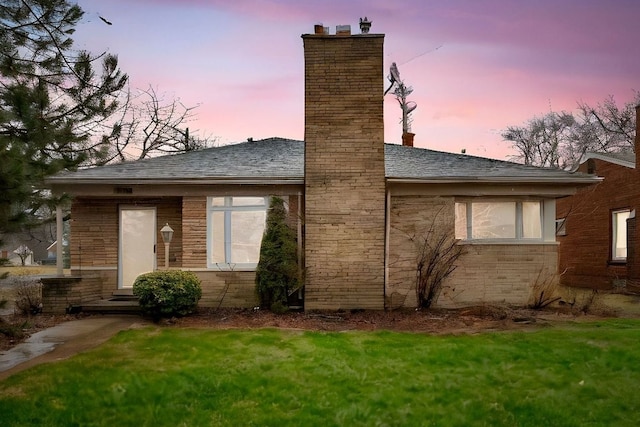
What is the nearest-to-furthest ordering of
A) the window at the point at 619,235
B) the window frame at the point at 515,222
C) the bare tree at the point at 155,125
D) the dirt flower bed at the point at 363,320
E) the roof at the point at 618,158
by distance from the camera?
the dirt flower bed at the point at 363,320
the window frame at the point at 515,222
the roof at the point at 618,158
the window at the point at 619,235
the bare tree at the point at 155,125

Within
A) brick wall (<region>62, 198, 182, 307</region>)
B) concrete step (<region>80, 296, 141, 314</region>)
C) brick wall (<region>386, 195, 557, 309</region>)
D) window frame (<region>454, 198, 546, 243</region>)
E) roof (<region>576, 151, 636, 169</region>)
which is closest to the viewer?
concrete step (<region>80, 296, 141, 314</region>)

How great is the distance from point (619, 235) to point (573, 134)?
765 inches

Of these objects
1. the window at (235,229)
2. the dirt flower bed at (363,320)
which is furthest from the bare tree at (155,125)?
the dirt flower bed at (363,320)

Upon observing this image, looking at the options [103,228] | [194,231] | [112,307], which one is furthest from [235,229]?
[103,228]

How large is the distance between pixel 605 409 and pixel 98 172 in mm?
10762

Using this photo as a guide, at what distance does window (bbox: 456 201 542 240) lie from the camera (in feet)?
36.5

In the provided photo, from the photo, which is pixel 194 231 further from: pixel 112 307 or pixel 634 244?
pixel 634 244

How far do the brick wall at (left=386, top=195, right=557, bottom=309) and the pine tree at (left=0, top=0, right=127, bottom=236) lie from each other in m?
6.27

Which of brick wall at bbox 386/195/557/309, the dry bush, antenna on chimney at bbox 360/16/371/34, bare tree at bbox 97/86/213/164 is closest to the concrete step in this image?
brick wall at bbox 386/195/557/309

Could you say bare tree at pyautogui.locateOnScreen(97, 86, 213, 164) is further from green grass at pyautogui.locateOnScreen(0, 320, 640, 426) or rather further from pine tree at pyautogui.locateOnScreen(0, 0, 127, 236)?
green grass at pyautogui.locateOnScreen(0, 320, 640, 426)

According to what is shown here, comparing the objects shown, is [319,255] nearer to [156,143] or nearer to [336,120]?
[336,120]

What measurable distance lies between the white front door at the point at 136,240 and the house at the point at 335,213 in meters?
0.02

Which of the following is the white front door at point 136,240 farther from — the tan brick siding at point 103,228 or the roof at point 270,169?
the roof at point 270,169

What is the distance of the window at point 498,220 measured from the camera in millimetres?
11123
